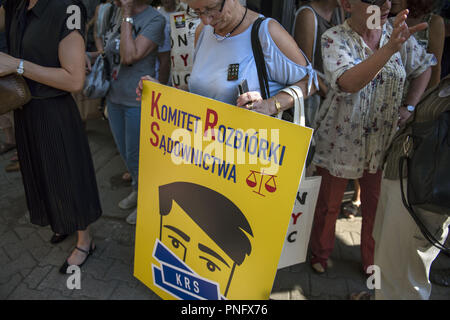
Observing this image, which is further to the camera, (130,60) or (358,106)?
(130,60)

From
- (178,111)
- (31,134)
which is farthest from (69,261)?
(178,111)

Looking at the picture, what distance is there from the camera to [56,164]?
7.52 ft

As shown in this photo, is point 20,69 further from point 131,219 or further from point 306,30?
point 306,30

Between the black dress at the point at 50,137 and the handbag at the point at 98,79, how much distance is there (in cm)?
37

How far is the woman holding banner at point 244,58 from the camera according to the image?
63.4 inches

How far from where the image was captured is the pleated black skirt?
2.21m

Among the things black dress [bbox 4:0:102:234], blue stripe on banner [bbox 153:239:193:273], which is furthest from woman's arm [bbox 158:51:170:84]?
blue stripe on banner [bbox 153:239:193:273]

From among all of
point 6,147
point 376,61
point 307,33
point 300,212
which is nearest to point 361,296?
point 300,212

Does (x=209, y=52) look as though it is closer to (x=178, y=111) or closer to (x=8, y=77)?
(x=178, y=111)

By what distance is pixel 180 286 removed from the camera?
2.07m

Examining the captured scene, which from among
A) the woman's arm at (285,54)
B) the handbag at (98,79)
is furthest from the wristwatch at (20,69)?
the woman's arm at (285,54)

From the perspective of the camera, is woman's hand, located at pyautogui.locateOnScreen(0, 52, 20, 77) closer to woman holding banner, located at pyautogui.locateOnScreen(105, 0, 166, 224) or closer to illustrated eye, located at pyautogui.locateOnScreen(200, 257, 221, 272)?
woman holding banner, located at pyautogui.locateOnScreen(105, 0, 166, 224)

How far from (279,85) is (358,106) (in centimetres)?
58
